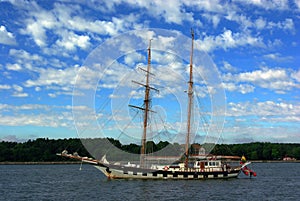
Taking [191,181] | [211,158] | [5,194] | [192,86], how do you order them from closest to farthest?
[5,194] < [191,181] < [211,158] < [192,86]

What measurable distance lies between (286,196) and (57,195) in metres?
34.3

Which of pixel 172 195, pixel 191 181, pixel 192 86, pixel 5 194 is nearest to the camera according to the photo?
pixel 172 195

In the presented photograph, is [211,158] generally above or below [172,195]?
above

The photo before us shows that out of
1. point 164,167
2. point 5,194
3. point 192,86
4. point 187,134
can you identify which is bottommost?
point 5,194

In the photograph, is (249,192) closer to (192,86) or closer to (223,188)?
(223,188)

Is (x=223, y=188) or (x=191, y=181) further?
(x=191, y=181)

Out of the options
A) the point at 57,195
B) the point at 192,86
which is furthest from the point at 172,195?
the point at 192,86

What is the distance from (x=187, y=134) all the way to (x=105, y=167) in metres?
19.7

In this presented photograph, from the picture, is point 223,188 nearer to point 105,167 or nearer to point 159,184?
point 159,184

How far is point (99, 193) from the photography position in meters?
61.2

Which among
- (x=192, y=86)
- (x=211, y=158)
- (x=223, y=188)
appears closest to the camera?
(x=223, y=188)

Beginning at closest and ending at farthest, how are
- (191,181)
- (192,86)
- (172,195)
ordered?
(172,195) → (191,181) → (192,86)

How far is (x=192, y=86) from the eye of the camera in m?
91.0

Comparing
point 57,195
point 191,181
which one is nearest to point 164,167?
point 191,181
